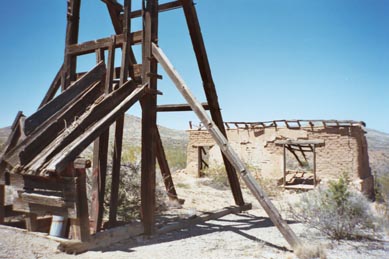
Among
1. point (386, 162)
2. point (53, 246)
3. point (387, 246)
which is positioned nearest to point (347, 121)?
point (387, 246)

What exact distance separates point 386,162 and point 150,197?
2441 cm

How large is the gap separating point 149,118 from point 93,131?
106cm

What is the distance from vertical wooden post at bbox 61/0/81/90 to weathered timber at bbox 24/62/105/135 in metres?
0.78

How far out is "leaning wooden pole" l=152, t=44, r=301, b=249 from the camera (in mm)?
3898

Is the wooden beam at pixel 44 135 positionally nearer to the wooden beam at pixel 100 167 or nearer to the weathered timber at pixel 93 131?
the weathered timber at pixel 93 131

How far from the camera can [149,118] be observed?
4672 millimetres

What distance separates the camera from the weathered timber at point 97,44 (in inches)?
193

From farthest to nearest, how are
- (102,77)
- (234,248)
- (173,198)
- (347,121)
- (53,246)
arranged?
1. (347,121)
2. (173,198)
3. (102,77)
4. (234,248)
5. (53,246)

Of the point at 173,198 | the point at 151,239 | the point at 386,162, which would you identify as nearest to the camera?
the point at 151,239

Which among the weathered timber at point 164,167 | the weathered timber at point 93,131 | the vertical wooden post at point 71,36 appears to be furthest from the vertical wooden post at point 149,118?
the weathered timber at point 164,167

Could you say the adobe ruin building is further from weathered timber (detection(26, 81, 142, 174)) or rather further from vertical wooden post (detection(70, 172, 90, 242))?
vertical wooden post (detection(70, 172, 90, 242))

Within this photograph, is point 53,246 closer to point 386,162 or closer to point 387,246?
point 387,246

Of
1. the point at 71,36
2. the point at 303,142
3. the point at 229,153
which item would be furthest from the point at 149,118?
the point at 303,142

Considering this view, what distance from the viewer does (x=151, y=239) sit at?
435 centimetres
